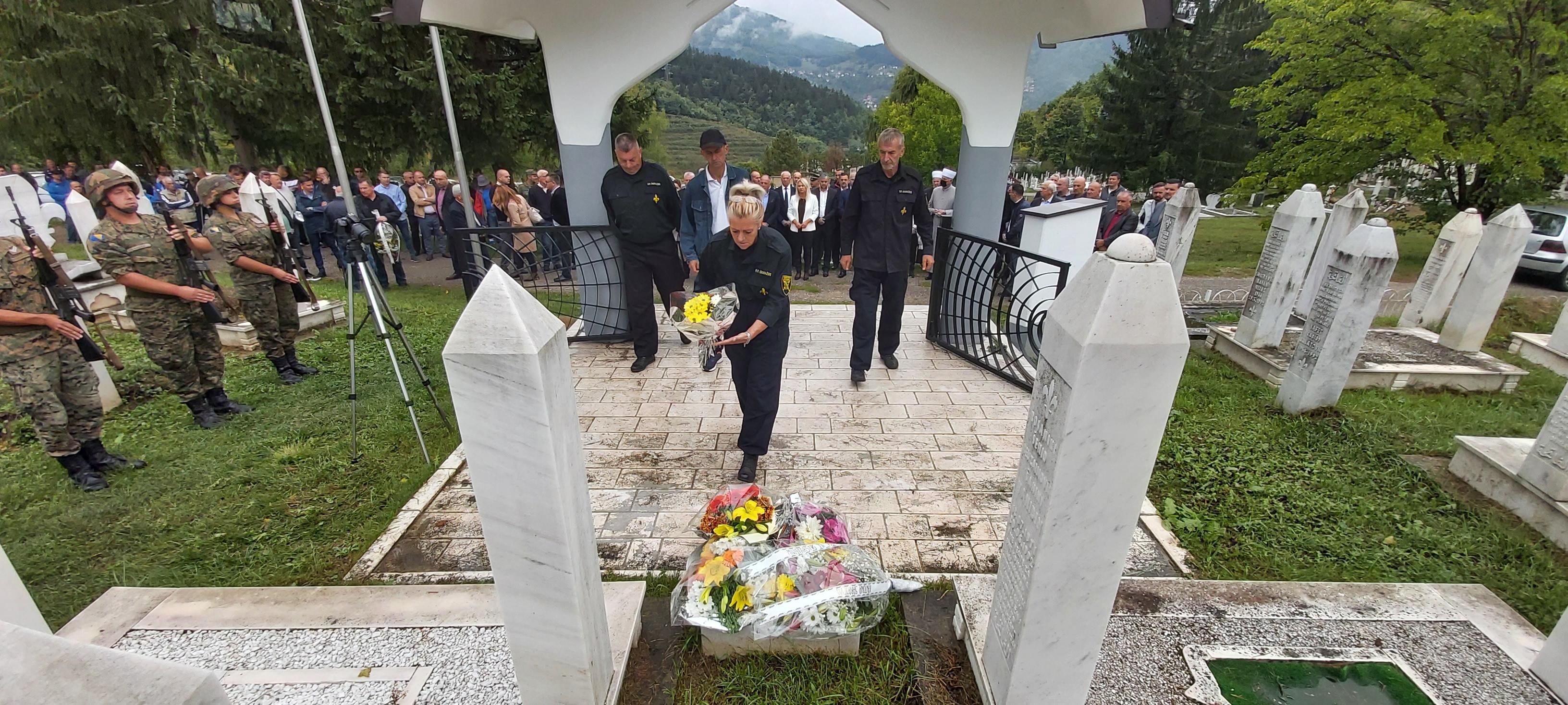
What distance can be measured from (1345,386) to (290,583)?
7.76 m

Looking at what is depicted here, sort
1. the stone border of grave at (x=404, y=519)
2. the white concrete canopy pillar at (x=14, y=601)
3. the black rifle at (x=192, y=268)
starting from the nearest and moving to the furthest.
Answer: the white concrete canopy pillar at (x=14, y=601) → the stone border of grave at (x=404, y=519) → the black rifle at (x=192, y=268)

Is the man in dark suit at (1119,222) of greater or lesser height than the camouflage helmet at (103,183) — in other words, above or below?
below

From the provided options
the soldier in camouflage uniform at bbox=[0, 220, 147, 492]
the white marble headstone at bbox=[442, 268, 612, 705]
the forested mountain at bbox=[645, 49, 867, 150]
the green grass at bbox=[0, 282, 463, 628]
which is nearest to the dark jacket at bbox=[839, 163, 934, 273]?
the green grass at bbox=[0, 282, 463, 628]

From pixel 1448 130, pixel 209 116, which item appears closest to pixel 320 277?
pixel 209 116

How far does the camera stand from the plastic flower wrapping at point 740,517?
288cm

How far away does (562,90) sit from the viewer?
550cm

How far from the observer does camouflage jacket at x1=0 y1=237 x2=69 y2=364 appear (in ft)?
11.2

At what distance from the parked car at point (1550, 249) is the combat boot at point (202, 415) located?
57.8ft

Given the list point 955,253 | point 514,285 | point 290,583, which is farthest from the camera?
point 955,253

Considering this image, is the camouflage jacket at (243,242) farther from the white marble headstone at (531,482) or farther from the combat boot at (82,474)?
the white marble headstone at (531,482)

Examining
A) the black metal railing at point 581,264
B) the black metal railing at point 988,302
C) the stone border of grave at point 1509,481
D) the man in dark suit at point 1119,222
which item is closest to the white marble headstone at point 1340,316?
the stone border of grave at point 1509,481

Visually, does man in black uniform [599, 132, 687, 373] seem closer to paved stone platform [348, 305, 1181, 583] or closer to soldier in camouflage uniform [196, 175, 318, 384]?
paved stone platform [348, 305, 1181, 583]

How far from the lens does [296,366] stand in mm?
5613

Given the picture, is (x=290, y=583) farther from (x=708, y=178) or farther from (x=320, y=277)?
(x=320, y=277)
